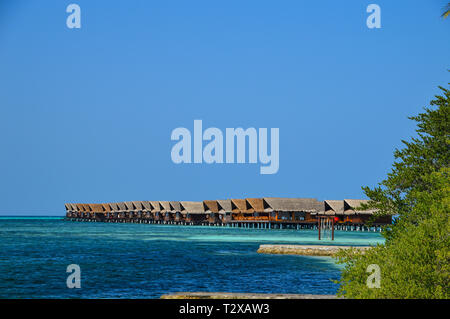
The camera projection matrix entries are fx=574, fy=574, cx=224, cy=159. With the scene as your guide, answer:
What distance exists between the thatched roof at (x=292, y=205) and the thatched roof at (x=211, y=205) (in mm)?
19965

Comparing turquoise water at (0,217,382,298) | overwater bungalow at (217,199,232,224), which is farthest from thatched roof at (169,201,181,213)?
turquoise water at (0,217,382,298)

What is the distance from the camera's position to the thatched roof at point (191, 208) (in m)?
125

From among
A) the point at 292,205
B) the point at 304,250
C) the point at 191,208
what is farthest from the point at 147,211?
the point at 304,250

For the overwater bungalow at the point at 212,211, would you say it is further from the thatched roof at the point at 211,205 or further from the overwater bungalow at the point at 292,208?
the overwater bungalow at the point at 292,208

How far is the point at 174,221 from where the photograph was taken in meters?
131

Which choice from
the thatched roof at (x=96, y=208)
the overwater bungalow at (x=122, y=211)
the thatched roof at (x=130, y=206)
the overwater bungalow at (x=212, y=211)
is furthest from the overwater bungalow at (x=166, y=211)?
the thatched roof at (x=96, y=208)

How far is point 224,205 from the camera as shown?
11656 centimetres

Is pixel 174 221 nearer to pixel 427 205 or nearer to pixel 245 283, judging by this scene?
pixel 245 283

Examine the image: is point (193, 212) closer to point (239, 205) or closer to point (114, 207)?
point (239, 205)

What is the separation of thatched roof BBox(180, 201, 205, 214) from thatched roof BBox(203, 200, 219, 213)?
1.48 m

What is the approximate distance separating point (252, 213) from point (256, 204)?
5.69m

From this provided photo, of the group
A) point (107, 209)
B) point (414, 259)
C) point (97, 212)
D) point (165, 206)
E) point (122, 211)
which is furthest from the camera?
point (97, 212)
